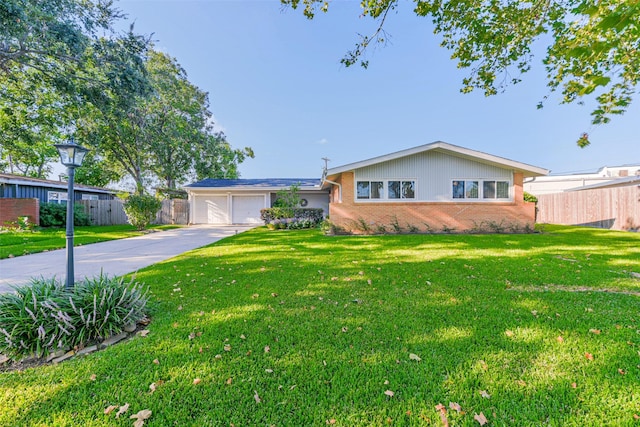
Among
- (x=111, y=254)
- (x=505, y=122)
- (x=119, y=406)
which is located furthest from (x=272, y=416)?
(x=505, y=122)

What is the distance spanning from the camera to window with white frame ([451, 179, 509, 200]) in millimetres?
11656

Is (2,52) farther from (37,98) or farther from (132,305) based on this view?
(132,305)

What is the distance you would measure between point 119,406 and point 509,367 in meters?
3.02

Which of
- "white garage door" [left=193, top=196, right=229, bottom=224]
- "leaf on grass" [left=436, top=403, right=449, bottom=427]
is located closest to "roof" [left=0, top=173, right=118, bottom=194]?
"white garage door" [left=193, top=196, right=229, bottom=224]

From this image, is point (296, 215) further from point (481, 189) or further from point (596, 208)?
point (596, 208)

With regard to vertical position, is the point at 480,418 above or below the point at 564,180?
below

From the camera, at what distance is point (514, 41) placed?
18.6ft

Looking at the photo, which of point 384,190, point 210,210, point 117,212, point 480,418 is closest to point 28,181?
point 117,212

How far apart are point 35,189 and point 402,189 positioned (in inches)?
844

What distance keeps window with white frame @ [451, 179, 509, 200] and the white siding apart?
201 mm

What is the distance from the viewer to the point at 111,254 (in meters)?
7.24

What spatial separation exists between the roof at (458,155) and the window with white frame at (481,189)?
845 mm

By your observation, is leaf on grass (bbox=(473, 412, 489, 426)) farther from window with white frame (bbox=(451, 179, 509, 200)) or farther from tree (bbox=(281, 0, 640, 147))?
window with white frame (bbox=(451, 179, 509, 200))

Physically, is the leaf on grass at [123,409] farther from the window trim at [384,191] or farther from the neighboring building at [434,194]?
the window trim at [384,191]
